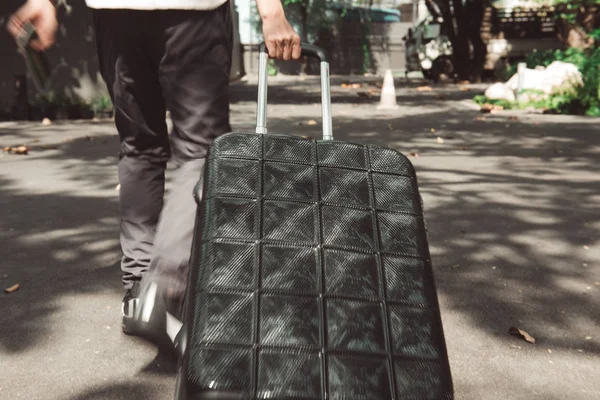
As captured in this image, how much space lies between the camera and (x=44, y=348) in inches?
114

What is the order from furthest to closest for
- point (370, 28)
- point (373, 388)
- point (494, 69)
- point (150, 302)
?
point (370, 28), point (494, 69), point (150, 302), point (373, 388)

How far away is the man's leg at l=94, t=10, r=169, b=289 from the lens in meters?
2.56

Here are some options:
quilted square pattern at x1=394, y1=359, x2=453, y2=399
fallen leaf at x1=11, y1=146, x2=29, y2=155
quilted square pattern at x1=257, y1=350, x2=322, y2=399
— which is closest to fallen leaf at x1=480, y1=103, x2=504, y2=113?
fallen leaf at x1=11, y1=146, x2=29, y2=155

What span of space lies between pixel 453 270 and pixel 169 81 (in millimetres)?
1952

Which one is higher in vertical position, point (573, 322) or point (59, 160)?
point (573, 322)

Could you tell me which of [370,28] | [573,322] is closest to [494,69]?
[370,28]

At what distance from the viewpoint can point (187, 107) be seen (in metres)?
2.58

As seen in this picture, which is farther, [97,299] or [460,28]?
[460,28]

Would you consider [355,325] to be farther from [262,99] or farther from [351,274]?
[262,99]

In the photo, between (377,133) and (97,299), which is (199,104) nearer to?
(97,299)

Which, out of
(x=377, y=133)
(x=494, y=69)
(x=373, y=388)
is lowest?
(x=494, y=69)

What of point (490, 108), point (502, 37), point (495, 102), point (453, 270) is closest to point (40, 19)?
point (453, 270)

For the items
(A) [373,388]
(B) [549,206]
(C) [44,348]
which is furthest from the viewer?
(B) [549,206]

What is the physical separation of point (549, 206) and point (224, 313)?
4105 millimetres
